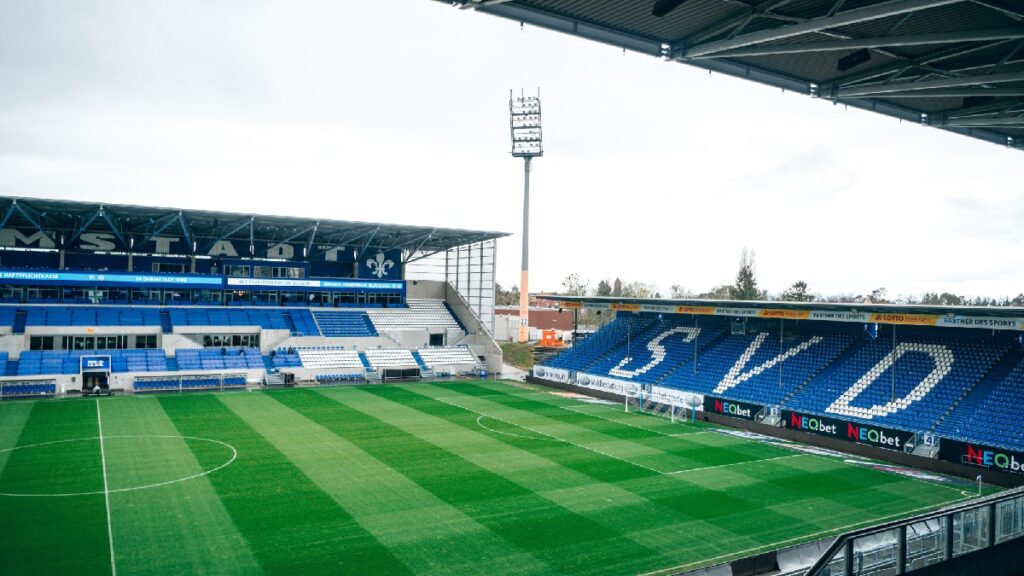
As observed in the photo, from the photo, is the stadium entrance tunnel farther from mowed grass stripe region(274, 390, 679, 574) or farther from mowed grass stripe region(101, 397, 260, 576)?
mowed grass stripe region(274, 390, 679, 574)

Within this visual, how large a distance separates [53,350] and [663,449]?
36780 mm

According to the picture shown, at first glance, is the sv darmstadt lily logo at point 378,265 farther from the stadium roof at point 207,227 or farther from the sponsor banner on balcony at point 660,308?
the sponsor banner on balcony at point 660,308

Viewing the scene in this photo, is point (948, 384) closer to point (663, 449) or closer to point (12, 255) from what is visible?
point (663, 449)

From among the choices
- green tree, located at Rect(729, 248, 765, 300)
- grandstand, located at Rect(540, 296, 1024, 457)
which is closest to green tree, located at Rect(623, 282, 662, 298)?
green tree, located at Rect(729, 248, 765, 300)

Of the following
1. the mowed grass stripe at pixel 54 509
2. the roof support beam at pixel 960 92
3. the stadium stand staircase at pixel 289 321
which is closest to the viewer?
the roof support beam at pixel 960 92

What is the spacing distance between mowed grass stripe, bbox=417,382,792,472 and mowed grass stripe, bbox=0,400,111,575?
16.9m

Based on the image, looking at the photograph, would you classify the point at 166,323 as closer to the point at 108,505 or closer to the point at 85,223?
the point at 85,223

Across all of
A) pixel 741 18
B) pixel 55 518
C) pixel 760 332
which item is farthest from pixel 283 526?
pixel 760 332

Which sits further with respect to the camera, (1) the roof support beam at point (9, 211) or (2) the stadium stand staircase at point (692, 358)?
(2) the stadium stand staircase at point (692, 358)

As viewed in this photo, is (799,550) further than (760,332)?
No

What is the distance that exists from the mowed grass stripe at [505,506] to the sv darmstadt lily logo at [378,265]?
30003 mm

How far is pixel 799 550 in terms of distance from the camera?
48.3ft

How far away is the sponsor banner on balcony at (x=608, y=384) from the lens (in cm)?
4022

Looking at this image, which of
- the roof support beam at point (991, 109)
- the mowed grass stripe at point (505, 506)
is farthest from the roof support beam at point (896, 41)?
the mowed grass stripe at point (505, 506)
